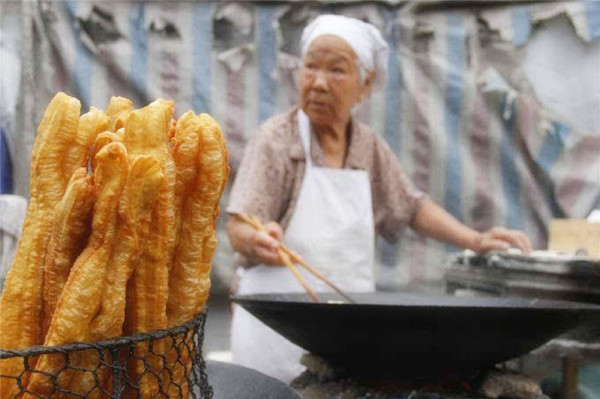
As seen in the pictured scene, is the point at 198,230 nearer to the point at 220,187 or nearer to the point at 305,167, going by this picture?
the point at 220,187

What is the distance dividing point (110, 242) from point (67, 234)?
2.7 inches

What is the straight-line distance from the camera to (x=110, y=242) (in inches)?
38.2

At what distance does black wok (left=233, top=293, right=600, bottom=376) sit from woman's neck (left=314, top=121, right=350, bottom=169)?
1660mm

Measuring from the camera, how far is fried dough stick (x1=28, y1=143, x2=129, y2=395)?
93 cm

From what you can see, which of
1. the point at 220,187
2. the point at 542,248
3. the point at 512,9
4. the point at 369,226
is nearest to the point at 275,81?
the point at 369,226

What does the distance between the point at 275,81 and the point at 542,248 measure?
1883 mm

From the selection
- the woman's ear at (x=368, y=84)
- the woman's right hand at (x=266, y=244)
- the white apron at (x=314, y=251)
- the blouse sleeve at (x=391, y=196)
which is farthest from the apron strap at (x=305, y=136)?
the woman's right hand at (x=266, y=244)

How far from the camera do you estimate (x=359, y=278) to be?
3.23 m

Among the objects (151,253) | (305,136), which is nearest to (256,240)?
(305,136)

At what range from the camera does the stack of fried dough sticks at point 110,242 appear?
3.14 ft

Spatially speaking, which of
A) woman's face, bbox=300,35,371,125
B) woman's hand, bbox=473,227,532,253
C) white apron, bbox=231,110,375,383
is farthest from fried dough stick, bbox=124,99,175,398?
woman's hand, bbox=473,227,532,253

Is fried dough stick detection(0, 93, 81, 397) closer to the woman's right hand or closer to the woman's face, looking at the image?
the woman's right hand

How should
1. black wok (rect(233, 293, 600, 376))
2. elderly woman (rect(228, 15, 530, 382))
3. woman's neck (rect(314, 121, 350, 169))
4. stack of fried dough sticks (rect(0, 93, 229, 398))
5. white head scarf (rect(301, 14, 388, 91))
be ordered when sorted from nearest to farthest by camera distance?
stack of fried dough sticks (rect(0, 93, 229, 398))
black wok (rect(233, 293, 600, 376))
elderly woman (rect(228, 15, 530, 382))
white head scarf (rect(301, 14, 388, 91))
woman's neck (rect(314, 121, 350, 169))

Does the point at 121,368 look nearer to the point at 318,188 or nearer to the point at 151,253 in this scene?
the point at 151,253
